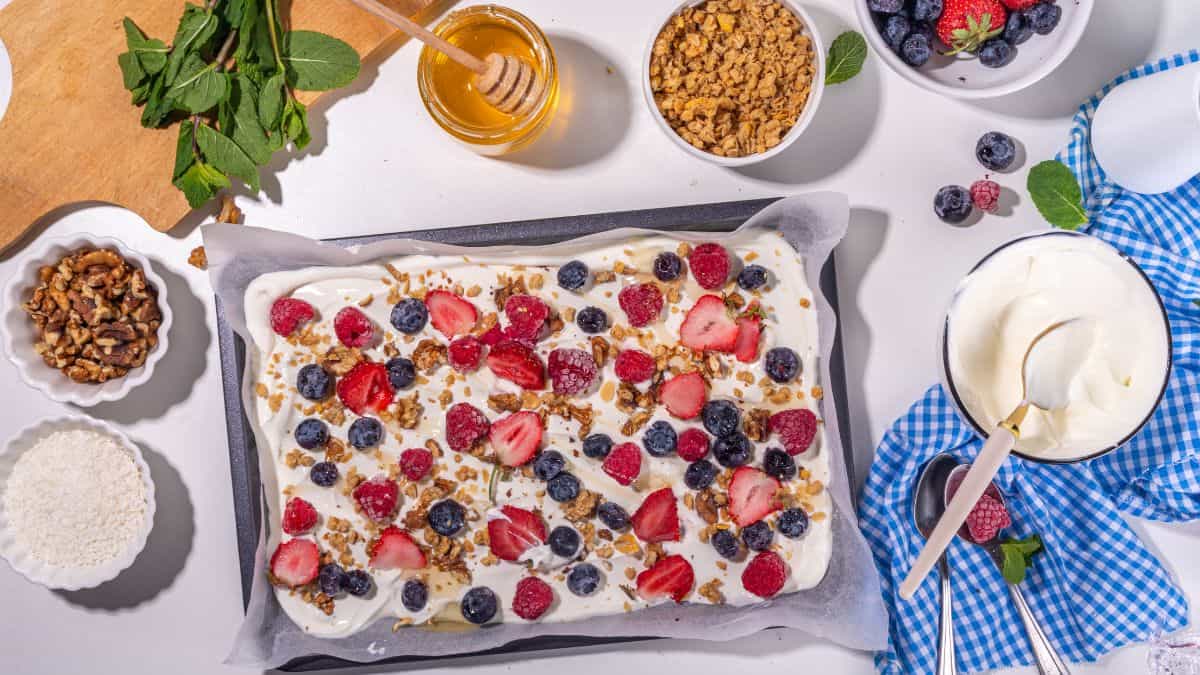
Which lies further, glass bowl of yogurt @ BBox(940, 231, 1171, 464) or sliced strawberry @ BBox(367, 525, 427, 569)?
sliced strawberry @ BBox(367, 525, 427, 569)

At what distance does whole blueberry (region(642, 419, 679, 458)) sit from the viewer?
5.16 feet

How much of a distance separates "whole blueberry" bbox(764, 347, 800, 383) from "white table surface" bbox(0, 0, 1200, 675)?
21cm

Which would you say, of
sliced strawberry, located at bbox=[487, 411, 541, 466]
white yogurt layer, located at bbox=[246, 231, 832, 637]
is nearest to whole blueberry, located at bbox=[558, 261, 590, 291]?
white yogurt layer, located at bbox=[246, 231, 832, 637]

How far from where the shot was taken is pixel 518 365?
1.58 m

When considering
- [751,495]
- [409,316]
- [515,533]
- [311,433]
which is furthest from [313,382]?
[751,495]

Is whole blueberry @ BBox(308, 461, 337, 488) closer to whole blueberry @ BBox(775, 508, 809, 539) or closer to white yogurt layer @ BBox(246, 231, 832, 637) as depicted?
white yogurt layer @ BBox(246, 231, 832, 637)

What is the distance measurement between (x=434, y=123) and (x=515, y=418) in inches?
23.2

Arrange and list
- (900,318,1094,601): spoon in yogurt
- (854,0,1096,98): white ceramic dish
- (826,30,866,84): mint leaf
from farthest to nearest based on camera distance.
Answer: (826,30,866,84): mint leaf → (854,0,1096,98): white ceramic dish → (900,318,1094,601): spoon in yogurt

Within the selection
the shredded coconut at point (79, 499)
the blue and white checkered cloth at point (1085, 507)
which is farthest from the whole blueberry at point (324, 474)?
the blue and white checkered cloth at point (1085, 507)

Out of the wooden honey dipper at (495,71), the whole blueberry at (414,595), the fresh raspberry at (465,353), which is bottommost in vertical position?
the whole blueberry at (414,595)

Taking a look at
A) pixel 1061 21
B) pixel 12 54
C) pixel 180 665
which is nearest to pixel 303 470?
pixel 180 665

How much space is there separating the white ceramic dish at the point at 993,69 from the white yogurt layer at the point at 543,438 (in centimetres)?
36

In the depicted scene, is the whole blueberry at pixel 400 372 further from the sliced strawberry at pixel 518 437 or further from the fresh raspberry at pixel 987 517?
the fresh raspberry at pixel 987 517

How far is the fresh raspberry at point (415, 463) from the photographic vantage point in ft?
5.21
